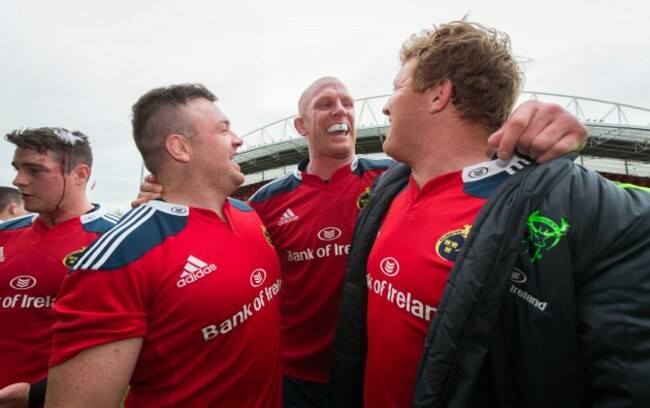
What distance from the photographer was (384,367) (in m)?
1.59

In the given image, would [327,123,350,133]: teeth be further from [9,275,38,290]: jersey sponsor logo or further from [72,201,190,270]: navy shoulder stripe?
[9,275,38,290]: jersey sponsor logo

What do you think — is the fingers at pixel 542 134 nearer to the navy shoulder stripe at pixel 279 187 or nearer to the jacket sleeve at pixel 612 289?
the jacket sleeve at pixel 612 289

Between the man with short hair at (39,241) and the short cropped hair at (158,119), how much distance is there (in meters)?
1.58

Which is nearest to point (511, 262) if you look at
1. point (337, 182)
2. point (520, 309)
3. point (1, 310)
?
point (520, 309)

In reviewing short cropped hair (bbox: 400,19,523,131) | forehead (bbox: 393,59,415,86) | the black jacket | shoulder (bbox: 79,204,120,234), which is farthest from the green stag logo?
shoulder (bbox: 79,204,120,234)

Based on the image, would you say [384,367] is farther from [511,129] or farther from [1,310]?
[1,310]

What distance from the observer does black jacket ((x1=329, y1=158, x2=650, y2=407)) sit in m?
1.04

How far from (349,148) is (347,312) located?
1615mm

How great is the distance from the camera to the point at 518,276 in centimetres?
121

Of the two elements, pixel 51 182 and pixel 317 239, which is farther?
pixel 51 182

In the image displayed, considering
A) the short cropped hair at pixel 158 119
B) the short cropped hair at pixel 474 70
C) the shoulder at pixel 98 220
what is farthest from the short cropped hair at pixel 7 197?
the short cropped hair at pixel 474 70

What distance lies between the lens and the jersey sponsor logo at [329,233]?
2.61 m

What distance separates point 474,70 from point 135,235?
6.16 ft

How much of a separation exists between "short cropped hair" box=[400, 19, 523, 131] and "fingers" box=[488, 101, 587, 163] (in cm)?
38
